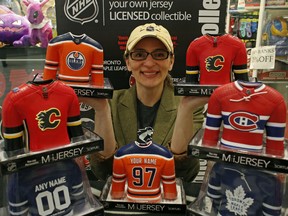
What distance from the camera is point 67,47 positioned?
1231mm

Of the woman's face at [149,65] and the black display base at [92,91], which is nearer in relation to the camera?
the black display base at [92,91]

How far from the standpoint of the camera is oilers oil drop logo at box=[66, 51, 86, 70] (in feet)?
4.07

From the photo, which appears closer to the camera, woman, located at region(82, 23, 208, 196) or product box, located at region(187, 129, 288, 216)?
product box, located at region(187, 129, 288, 216)

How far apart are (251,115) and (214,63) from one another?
295mm

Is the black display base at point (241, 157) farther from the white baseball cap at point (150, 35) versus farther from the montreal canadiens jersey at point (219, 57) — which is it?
the white baseball cap at point (150, 35)

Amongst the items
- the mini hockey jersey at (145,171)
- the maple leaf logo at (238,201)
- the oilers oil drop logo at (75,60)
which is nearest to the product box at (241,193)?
the maple leaf logo at (238,201)

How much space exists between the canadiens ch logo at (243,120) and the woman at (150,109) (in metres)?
0.24

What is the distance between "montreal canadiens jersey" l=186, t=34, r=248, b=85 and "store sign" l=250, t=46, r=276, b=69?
71cm

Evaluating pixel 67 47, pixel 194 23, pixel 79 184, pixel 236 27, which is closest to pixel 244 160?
pixel 79 184

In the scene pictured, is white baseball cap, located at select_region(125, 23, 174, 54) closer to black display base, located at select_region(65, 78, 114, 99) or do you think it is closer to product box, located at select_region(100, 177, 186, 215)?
black display base, located at select_region(65, 78, 114, 99)

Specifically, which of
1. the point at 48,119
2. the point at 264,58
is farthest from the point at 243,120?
the point at 264,58

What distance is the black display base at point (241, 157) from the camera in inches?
35.5

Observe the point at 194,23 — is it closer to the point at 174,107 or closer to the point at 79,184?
the point at 174,107

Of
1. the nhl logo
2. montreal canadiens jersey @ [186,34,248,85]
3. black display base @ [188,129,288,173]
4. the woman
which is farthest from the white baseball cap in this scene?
the nhl logo
